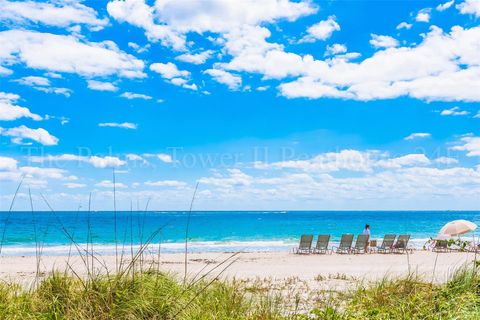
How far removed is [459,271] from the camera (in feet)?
19.5

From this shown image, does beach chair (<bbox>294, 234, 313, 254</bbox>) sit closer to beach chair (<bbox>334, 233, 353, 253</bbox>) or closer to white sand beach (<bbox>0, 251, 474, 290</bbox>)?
beach chair (<bbox>334, 233, 353, 253</bbox>)

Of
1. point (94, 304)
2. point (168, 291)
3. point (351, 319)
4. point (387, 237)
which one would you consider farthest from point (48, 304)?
point (387, 237)

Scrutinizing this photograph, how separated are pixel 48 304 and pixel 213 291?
171 centimetres

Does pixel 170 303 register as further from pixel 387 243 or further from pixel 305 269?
pixel 387 243

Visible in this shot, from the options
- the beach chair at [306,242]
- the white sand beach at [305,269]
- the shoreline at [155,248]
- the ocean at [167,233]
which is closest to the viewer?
the white sand beach at [305,269]

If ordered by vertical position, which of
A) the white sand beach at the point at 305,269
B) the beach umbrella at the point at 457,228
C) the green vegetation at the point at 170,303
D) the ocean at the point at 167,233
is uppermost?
the beach umbrella at the point at 457,228

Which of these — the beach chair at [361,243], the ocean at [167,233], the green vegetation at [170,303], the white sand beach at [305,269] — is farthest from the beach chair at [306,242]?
the green vegetation at [170,303]

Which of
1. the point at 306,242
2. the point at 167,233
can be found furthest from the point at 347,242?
the point at 167,233

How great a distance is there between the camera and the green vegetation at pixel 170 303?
13.6 ft

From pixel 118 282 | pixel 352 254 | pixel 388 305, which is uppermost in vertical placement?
pixel 118 282

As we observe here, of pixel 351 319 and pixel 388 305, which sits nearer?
pixel 351 319

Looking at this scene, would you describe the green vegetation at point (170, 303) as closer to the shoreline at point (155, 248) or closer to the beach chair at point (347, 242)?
the beach chair at point (347, 242)

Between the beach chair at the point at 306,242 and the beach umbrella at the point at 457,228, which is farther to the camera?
the beach chair at the point at 306,242

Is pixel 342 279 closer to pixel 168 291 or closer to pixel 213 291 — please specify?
pixel 213 291
